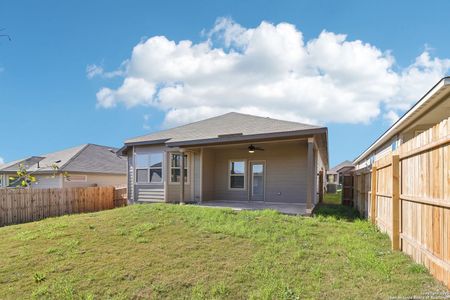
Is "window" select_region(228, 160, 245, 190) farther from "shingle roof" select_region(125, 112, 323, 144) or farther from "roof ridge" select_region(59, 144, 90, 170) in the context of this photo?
"roof ridge" select_region(59, 144, 90, 170)

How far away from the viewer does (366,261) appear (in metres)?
4.74

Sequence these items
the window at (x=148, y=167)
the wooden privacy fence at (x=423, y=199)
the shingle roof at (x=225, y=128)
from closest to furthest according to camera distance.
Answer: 1. the wooden privacy fence at (x=423, y=199)
2. the shingle roof at (x=225, y=128)
3. the window at (x=148, y=167)

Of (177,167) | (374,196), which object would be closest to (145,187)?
(177,167)

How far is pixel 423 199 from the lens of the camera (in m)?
4.14

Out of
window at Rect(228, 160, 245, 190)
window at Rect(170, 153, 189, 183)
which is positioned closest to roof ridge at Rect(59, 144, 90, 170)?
window at Rect(170, 153, 189, 183)

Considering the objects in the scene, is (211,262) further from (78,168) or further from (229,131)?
(78,168)

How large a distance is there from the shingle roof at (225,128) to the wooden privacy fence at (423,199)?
476cm

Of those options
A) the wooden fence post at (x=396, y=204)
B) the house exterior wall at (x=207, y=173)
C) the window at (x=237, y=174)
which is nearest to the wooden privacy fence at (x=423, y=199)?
the wooden fence post at (x=396, y=204)

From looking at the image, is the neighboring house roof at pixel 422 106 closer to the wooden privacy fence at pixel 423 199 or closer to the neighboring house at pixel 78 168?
the wooden privacy fence at pixel 423 199

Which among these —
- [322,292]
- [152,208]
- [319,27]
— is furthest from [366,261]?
[319,27]

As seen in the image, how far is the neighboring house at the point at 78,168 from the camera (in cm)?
1969

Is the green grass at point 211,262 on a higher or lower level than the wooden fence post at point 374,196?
lower

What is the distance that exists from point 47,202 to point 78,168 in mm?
7047

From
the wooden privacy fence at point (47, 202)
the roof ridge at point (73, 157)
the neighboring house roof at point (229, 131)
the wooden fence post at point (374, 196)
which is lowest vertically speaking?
the wooden privacy fence at point (47, 202)
